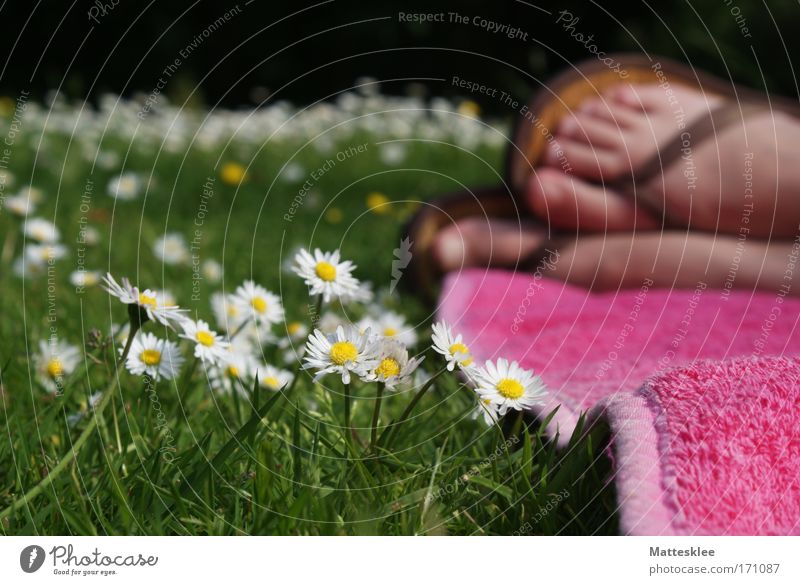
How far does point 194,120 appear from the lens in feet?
10.1

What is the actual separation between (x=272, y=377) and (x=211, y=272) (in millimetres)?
599

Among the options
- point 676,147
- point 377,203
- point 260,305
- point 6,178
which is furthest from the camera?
point 6,178

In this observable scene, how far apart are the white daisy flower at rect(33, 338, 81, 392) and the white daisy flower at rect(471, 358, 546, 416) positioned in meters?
0.43

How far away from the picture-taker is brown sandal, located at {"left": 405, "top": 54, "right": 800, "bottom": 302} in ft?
4.10

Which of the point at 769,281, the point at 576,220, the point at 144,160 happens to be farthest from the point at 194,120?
the point at 769,281

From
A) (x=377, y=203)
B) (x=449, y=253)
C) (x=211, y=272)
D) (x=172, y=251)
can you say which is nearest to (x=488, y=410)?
(x=449, y=253)

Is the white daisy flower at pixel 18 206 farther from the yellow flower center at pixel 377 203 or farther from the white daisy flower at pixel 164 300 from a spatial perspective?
the yellow flower center at pixel 377 203

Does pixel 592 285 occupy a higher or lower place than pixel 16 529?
higher

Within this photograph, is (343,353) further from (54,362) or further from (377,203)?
(377,203)

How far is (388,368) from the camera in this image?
60cm

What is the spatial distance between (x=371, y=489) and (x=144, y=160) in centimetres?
188

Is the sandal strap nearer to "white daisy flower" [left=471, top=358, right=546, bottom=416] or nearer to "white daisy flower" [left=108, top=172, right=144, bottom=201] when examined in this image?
"white daisy flower" [left=471, top=358, right=546, bottom=416]

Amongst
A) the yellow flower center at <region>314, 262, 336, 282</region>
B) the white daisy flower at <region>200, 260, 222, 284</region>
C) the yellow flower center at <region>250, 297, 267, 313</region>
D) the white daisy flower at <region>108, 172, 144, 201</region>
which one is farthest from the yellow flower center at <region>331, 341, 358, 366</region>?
the white daisy flower at <region>108, 172, 144, 201</region>

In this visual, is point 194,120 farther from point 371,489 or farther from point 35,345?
point 371,489
